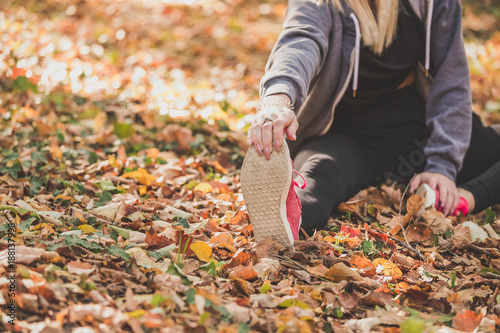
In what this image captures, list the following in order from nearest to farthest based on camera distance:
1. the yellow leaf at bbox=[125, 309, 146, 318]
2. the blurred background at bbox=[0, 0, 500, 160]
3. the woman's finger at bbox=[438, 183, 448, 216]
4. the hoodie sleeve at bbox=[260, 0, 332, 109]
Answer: the yellow leaf at bbox=[125, 309, 146, 318]
the hoodie sleeve at bbox=[260, 0, 332, 109]
the woman's finger at bbox=[438, 183, 448, 216]
the blurred background at bbox=[0, 0, 500, 160]

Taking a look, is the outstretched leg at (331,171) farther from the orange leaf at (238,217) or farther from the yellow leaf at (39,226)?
the yellow leaf at (39,226)

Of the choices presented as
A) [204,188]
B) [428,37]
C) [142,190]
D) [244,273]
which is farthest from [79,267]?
[428,37]

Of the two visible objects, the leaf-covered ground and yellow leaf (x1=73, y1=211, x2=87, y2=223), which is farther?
yellow leaf (x1=73, y1=211, x2=87, y2=223)

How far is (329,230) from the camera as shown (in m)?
1.98

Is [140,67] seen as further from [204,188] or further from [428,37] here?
[428,37]

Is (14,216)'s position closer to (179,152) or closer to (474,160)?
(179,152)

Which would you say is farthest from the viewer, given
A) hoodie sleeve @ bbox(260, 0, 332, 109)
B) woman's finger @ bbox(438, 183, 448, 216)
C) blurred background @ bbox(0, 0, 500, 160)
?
blurred background @ bbox(0, 0, 500, 160)

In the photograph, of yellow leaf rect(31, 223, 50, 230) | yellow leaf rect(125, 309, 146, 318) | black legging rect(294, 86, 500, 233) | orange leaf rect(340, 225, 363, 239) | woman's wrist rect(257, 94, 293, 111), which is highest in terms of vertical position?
woman's wrist rect(257, 94, 293, 111)

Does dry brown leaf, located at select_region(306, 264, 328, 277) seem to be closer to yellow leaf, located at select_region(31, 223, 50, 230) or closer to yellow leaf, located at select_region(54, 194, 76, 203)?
yellow leaf, located at select_region(31, 223, 50, 230)

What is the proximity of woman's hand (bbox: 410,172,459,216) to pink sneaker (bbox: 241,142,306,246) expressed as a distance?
82 cm

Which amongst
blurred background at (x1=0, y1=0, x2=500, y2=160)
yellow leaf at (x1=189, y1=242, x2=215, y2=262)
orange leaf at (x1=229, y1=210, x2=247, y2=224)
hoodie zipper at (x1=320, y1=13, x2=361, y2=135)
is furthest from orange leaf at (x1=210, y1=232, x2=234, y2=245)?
blurred background at (x1=0, y1=0, x2=500, y2=160)

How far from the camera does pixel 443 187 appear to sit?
2.10 meters

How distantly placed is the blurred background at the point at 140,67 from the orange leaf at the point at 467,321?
5.13ft

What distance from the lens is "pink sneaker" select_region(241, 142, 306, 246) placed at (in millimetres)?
1562
